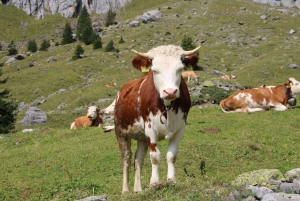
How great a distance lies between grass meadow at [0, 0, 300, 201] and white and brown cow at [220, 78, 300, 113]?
0.80 m

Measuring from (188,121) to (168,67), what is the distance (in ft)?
35.0

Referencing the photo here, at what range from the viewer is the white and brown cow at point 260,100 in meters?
18.7

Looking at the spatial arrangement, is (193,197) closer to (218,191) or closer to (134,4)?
(218,191)

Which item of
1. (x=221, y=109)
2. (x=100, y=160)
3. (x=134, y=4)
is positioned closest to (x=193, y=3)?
(x=134, y=4)

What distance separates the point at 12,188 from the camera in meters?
9.42

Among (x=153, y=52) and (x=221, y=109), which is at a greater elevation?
(x=153, y=52)

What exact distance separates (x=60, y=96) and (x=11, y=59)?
31.4 metres

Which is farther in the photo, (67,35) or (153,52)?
(67,35)

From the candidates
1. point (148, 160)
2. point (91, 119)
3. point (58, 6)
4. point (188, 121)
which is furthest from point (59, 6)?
point (148, 160)

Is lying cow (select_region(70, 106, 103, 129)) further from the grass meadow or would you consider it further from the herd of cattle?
the herd of cattle

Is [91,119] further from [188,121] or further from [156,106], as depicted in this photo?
[156,106]

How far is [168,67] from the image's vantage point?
5992mm

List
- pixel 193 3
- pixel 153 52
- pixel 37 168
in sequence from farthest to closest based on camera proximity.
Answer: pixel 193 3 < pixel 37 168 < pixel 153 52

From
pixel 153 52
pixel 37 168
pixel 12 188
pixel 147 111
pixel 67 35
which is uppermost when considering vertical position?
pixel 153 52
